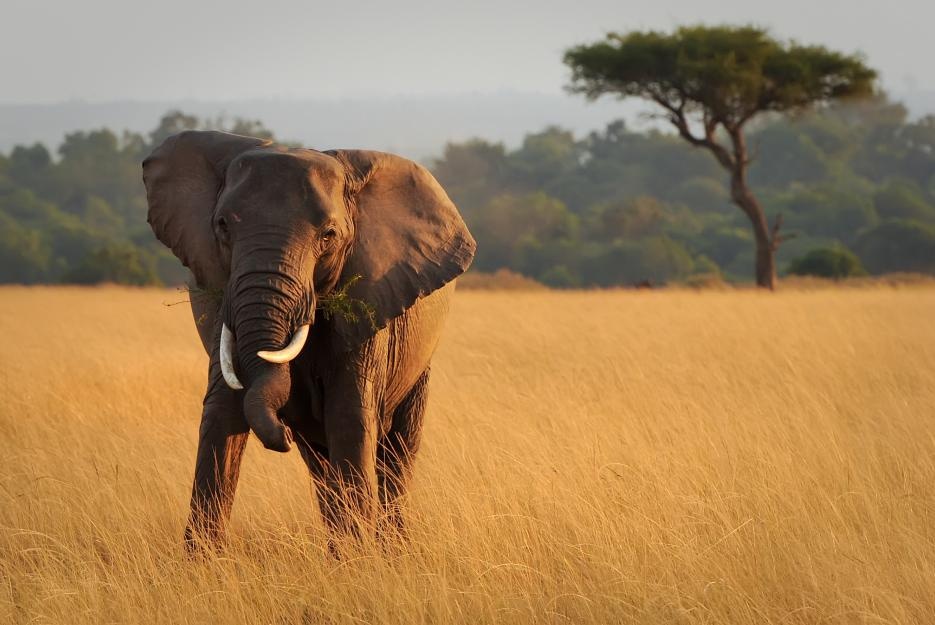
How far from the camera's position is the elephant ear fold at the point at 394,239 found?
5004mm

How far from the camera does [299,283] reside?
4559 mm

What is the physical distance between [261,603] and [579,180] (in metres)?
64.6

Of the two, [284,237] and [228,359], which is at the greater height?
[284,237]

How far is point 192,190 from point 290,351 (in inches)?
35.5

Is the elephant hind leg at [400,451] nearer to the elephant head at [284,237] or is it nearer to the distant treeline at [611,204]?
the elephant head at [284,237]

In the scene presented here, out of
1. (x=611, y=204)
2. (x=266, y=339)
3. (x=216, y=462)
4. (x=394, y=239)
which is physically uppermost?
(x=394, y=239)

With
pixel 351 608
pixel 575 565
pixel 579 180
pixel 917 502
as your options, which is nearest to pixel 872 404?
pixel 917 502

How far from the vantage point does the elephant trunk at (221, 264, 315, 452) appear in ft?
14.5

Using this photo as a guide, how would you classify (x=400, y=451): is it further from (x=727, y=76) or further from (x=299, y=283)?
(x=727, y=76)

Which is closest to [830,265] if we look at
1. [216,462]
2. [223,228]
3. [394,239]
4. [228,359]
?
[394,239]

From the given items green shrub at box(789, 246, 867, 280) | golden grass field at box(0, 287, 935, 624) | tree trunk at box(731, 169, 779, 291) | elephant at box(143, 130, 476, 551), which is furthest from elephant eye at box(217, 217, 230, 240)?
green shrub at box(789, 246, 867, 280)

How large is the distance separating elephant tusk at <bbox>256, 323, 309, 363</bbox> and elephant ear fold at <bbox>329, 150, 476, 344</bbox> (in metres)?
0.40

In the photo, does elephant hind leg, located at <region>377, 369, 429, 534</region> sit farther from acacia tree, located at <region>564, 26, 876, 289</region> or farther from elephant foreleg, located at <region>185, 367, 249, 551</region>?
acacia tree, located at <region>564, 26, 876, 289</region>

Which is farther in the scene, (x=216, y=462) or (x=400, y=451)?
(x=400, y=451)
